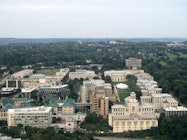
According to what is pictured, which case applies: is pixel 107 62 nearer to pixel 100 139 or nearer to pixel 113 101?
pixel 113 101

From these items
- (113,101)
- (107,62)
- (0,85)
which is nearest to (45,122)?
(113,101)

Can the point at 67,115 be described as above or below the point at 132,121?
below

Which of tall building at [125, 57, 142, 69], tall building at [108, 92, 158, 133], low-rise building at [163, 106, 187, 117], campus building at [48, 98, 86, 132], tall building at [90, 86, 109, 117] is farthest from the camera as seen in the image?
tall building at [125, 57, 142, 69]

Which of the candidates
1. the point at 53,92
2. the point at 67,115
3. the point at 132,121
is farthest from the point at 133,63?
the point at 132,121

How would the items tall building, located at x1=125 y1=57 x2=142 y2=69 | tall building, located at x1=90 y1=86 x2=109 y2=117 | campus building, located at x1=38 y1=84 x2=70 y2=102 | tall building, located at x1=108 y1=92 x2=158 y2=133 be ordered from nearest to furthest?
tall building, located at x1=108 y1=92 x2=158 y2=133 → tall building, located at x1=90 y1=86 x2=109 y2=117 → campus building, located at x1=38 y1=84 x2=70 y2=102 → tall building, located at x1=125 y1=57 x2=142 y2=69

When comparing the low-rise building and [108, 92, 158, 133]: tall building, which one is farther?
the low-rise building

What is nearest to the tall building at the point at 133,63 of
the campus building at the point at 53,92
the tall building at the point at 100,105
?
the campus building at the point at 53,92

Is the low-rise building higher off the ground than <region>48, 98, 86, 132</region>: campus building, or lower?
higher

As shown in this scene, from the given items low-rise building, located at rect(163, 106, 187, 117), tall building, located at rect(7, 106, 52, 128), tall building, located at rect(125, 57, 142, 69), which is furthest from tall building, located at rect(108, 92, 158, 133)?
tall building, located at rect(125, 57, 142, 69)

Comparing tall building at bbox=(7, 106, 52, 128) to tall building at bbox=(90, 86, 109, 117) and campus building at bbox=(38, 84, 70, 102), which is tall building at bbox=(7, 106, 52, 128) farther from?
campus building at bbox=(38, 84, 70, 102)

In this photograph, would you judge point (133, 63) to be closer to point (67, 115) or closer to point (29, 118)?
point (67, 115)

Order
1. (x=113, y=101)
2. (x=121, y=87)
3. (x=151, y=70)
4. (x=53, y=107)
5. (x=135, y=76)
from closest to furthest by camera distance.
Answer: (x=53, y=107)
(x=113, y=101)
(x=121, y=87)
(x=135, y=76)
(x=151, y=70)
